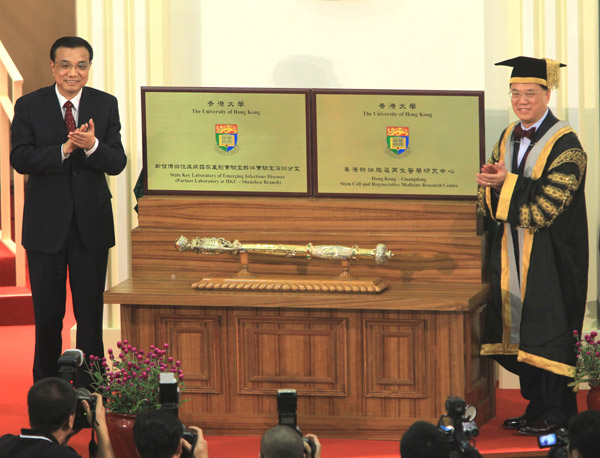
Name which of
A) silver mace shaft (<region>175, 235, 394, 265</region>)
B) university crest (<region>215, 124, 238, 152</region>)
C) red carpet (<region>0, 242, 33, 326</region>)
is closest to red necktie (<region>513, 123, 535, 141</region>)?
silver mace shaft (<region>175, 235, 394, 265</region>)

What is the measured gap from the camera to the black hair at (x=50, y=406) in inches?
148

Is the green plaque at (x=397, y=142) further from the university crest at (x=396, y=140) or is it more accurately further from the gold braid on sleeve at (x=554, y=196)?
the gold braid on sleeve at (x=554, y=196)

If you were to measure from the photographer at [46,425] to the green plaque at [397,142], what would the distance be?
224cm

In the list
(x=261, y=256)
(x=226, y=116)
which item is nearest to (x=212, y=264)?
(x=261, y=256)

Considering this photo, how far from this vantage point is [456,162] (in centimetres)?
562

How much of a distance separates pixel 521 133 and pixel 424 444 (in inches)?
102

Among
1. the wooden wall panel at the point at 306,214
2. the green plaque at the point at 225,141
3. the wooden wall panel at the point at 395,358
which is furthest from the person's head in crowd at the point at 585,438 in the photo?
the green plaque at the point at 225,141

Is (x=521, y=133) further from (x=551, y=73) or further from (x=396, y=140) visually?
(x=396, y=140)

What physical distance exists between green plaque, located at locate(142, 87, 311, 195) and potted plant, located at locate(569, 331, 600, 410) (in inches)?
61.7

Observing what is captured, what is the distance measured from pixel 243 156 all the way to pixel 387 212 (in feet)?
2.65

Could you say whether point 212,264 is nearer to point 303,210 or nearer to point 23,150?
point 303,210

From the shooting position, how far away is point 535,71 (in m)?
5.41

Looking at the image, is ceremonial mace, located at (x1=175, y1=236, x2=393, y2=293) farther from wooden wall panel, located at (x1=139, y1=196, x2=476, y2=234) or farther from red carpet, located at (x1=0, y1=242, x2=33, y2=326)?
red carpet, located at (x1=0, y1=242, x2=33, y2=326)

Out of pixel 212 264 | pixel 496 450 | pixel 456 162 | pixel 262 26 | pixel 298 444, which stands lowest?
pixel 496 450
